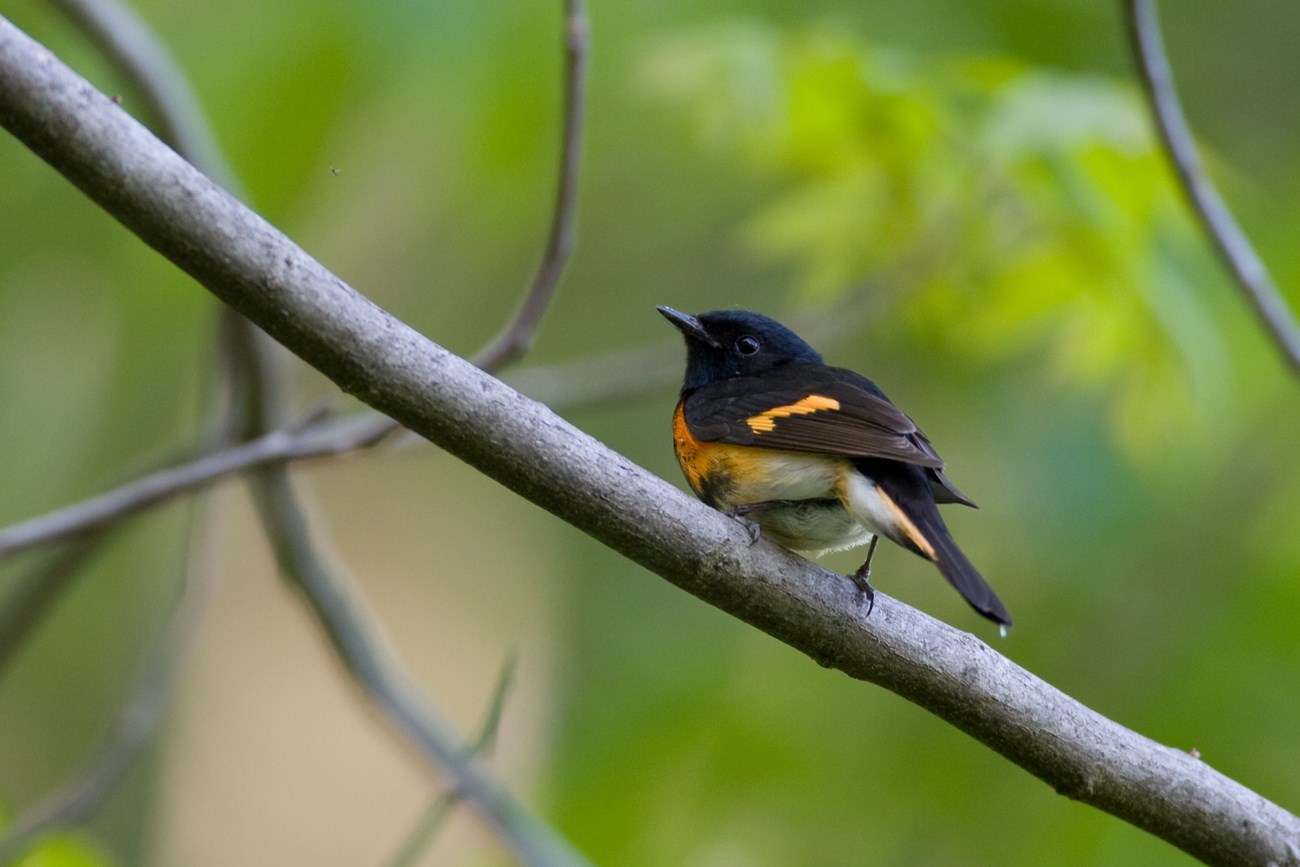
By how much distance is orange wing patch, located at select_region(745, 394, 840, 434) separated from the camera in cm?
263

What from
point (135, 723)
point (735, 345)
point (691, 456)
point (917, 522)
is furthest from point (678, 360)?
point (135, 723)

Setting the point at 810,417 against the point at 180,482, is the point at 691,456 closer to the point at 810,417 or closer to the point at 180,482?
the point at 810,417

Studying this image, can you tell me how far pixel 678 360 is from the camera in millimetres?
3736

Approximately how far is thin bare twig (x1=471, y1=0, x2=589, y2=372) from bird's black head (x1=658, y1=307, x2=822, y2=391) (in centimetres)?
61

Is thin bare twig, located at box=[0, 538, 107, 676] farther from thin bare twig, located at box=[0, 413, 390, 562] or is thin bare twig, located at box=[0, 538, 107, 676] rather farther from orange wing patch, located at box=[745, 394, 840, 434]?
orange wing patch, located at box=[745, 394, 840, 434]

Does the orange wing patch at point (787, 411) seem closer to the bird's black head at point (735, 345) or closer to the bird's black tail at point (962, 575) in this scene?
the bird's black tail at point (962, 575)

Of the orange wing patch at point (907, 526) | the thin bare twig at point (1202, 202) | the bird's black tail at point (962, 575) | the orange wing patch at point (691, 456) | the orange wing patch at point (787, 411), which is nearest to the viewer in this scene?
the bird's black tail at point (962, 575)

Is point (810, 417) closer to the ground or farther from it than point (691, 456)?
farther from it

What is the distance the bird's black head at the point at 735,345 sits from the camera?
3.35 m

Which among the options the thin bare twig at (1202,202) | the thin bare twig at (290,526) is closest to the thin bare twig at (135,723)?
the thin bare twig at (290,526)

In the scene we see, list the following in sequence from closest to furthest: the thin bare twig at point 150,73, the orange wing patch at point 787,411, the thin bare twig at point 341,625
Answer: the orange wing patch at point 787,411 → the thin bare twig at point 150,73 → the thin bare twig at point 341,625

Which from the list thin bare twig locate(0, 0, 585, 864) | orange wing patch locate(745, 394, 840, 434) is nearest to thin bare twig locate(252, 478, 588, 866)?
thin bare twig locate(0, 0, 585, 864)

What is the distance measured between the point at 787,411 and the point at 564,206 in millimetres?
624

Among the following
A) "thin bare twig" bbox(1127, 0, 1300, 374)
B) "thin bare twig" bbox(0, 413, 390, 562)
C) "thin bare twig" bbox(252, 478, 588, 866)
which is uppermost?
"thin bare twig" bbox(1127, 0, 1300, 374)
